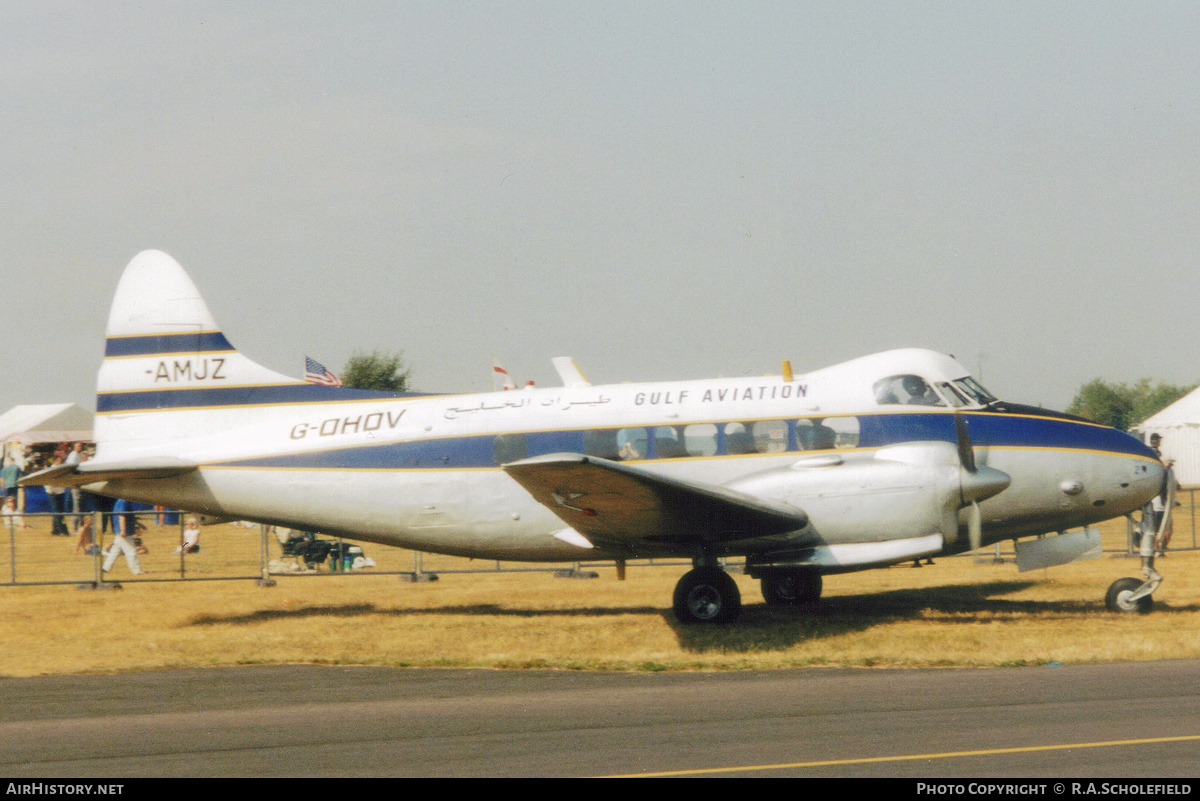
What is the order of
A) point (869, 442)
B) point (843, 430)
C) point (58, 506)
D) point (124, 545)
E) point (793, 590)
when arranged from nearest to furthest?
1. point (869, 442)
2. point (843, 430)
3. point (793, 590)
4. point (124, 545)
5. point (58, 506)

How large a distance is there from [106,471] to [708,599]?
8117mm

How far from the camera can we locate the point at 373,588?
19.4m

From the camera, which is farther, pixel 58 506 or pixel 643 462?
pixel 58 506

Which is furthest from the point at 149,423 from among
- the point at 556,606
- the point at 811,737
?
the point at 811,737

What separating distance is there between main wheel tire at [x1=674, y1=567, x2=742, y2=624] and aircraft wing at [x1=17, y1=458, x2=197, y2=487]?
692 centimetres

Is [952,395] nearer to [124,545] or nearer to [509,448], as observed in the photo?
[509,448]

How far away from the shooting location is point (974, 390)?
14.6m

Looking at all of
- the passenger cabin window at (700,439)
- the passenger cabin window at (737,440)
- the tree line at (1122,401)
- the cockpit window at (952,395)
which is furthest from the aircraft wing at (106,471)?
the tree line at (1122,401)

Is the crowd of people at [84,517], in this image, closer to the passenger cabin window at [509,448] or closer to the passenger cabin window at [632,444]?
the passenger cabin window at [509,448]

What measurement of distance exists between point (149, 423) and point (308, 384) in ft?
7.67

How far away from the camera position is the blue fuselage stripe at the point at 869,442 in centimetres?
1411

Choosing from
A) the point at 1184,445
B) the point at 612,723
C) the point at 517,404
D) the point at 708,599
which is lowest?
the point at 612,723

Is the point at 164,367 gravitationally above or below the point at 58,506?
above

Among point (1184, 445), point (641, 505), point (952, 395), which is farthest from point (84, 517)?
point (1184, 445)
